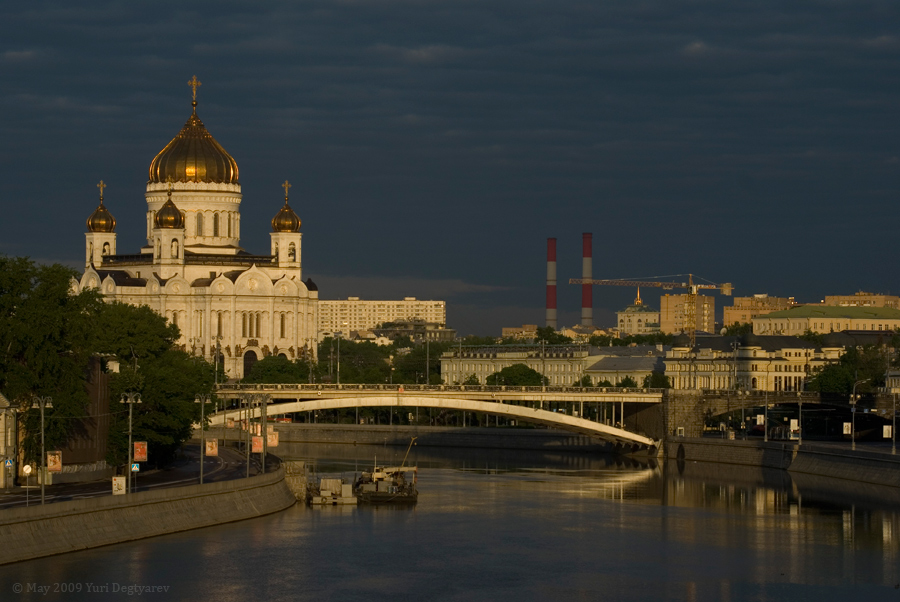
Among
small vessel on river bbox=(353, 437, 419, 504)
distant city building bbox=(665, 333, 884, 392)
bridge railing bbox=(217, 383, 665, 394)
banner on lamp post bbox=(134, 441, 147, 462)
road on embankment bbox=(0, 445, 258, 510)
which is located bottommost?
small vessel on river bbox=(353, 437, 419, 504)

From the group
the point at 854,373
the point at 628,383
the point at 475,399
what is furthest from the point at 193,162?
the point at 854,373

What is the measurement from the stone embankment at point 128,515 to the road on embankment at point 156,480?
5.61 ft

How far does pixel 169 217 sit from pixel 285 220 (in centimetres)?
1092

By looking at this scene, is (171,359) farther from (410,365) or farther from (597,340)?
(597,340)

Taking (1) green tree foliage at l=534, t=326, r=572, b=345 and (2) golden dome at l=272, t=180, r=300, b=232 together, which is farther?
(1) green tree foliage at l=534, t=326, r=572, b=345

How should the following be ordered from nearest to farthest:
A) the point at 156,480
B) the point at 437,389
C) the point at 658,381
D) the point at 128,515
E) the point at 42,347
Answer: the point at 128,515
the point at 42,347
the point at 156,480
the point at 437,389
the point at 658,381

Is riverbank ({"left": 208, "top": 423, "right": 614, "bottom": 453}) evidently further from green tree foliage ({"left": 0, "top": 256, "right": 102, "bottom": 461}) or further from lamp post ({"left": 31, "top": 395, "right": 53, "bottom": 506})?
lamp post ({"left": 31, "top": 395, "right": 53, "bottom": 506})

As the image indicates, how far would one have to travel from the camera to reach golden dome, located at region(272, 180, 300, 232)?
143 m

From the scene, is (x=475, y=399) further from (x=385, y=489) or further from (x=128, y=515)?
(x=128, y=515)

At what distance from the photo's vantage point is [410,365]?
160 m

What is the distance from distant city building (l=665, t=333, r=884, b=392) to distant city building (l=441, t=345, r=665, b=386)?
A: 386 centimetres

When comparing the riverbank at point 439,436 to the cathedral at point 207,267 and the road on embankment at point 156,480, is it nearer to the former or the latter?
the cathedral at point 207,267

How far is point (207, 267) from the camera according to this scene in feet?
455

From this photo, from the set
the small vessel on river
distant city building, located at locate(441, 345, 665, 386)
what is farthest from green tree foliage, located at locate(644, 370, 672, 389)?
the small vessel on river
